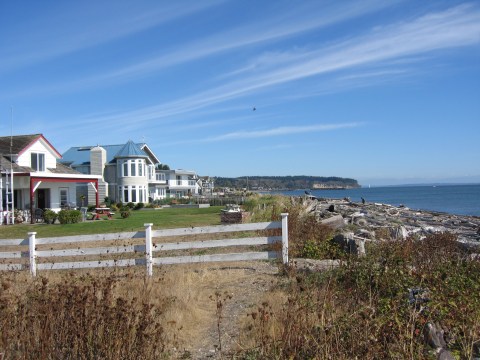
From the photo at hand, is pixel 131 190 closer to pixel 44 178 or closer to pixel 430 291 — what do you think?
pixel 44 178

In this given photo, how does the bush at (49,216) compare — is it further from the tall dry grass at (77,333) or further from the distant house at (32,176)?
the tall dry grass at (77,333)

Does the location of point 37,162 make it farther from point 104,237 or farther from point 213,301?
point 213,301

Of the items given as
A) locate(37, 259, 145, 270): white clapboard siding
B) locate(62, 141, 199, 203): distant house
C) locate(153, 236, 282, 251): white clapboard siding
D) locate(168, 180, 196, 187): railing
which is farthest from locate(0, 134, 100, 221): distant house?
locate(168, 180, 196, 187): railing

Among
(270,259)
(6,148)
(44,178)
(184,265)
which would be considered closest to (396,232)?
(270,259)

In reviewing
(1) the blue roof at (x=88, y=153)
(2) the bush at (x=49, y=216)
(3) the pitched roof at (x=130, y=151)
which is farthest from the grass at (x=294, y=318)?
(1) the blue roof at (x=88, y=153)

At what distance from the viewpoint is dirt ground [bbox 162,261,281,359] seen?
607 cm

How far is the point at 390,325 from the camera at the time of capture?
15.5 feet

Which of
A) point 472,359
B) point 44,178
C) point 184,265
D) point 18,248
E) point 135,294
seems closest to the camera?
point 472,359

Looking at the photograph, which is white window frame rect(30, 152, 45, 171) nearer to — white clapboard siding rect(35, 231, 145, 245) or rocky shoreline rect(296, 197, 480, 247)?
rocky shoreline rect(296, 197, 480, 247)

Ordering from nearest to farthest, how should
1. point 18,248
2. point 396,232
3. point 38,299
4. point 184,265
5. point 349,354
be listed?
1. point 349,354
2. point 38,299
3. point 184,265
4. point 396,232
5. point 18,248

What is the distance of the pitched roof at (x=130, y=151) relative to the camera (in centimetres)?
5228

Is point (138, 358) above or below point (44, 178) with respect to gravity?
below

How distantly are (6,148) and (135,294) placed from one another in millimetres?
29138

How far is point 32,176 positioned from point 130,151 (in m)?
21.3
